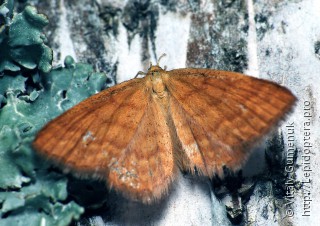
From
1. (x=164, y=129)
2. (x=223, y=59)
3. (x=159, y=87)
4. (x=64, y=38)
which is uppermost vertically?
(x=64, y=38)

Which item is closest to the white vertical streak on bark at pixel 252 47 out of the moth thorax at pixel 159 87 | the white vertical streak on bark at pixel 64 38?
the moth thorax at pixel 159 87

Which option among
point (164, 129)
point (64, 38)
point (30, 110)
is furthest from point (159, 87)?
point (64, 38)

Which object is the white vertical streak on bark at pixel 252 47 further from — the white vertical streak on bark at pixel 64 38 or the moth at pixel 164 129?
the white vertical streak on bark at pixel 64 38

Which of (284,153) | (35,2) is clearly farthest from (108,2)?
(284,153)

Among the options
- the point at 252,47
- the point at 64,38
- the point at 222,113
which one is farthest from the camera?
the point at 64,38

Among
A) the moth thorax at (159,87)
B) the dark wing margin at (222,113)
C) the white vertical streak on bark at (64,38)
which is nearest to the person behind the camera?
the dark wing margin at (222,113)

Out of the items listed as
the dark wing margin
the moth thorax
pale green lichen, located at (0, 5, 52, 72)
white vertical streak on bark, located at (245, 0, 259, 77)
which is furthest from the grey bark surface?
pale green lichen, located at (0, 5, 52, 72)

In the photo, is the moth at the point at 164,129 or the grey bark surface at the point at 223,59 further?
the grey bark surface at the point at 223,59

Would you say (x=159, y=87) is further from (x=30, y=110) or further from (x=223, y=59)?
(x=30, y=110)
